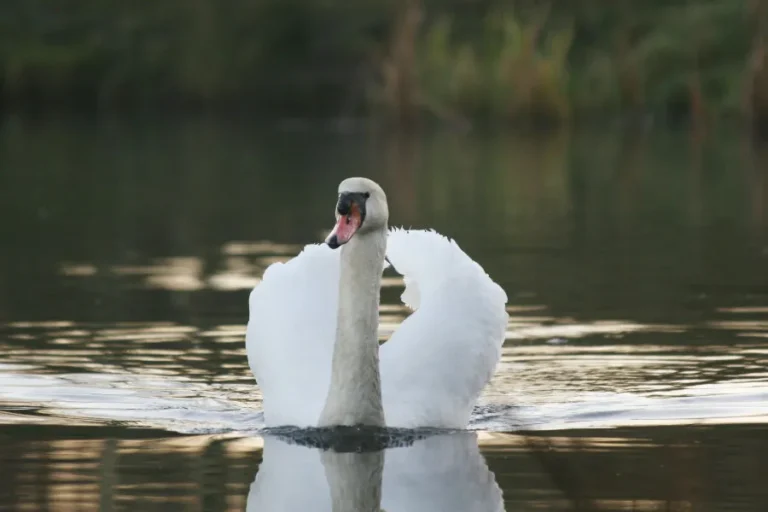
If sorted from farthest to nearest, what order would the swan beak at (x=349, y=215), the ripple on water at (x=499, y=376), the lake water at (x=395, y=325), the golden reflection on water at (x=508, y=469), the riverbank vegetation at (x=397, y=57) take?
the riverbank vegetation at (x=397, y=57) → the ripple on water at (x=499, y=376) → the swan beak at (x=349, y=215) → the lake water at (x=395, y=325) → the golden reflection on water at (x=508, y=469)

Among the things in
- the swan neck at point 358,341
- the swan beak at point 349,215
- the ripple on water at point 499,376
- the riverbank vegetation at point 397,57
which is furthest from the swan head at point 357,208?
the riverbank vegetation at point 397,57

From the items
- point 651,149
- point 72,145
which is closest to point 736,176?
point 651,149

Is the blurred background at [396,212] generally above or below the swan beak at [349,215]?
below

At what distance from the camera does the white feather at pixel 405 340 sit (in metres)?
8.24

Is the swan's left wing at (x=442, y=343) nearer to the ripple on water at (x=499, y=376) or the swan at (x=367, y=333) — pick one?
the swan at (x=367, y=333)

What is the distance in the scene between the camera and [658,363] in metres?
9.95

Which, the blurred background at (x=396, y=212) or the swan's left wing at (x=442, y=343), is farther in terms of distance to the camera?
the swan's left wing at (x=442, y=343)

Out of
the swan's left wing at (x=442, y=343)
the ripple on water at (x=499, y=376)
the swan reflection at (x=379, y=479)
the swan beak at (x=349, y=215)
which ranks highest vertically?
the swan beak at (x=349, y=215)

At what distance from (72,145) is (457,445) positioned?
24.2 metres

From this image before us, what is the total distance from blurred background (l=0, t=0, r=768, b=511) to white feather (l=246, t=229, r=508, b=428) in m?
0.28

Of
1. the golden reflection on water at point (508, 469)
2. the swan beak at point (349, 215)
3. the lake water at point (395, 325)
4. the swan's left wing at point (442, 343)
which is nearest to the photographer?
the golden reflection on water at point (508, 469)

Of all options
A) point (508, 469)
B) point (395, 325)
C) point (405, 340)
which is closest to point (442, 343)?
point (405, 340)

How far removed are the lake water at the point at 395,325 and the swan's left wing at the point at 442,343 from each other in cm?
19

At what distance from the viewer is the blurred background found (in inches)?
306
